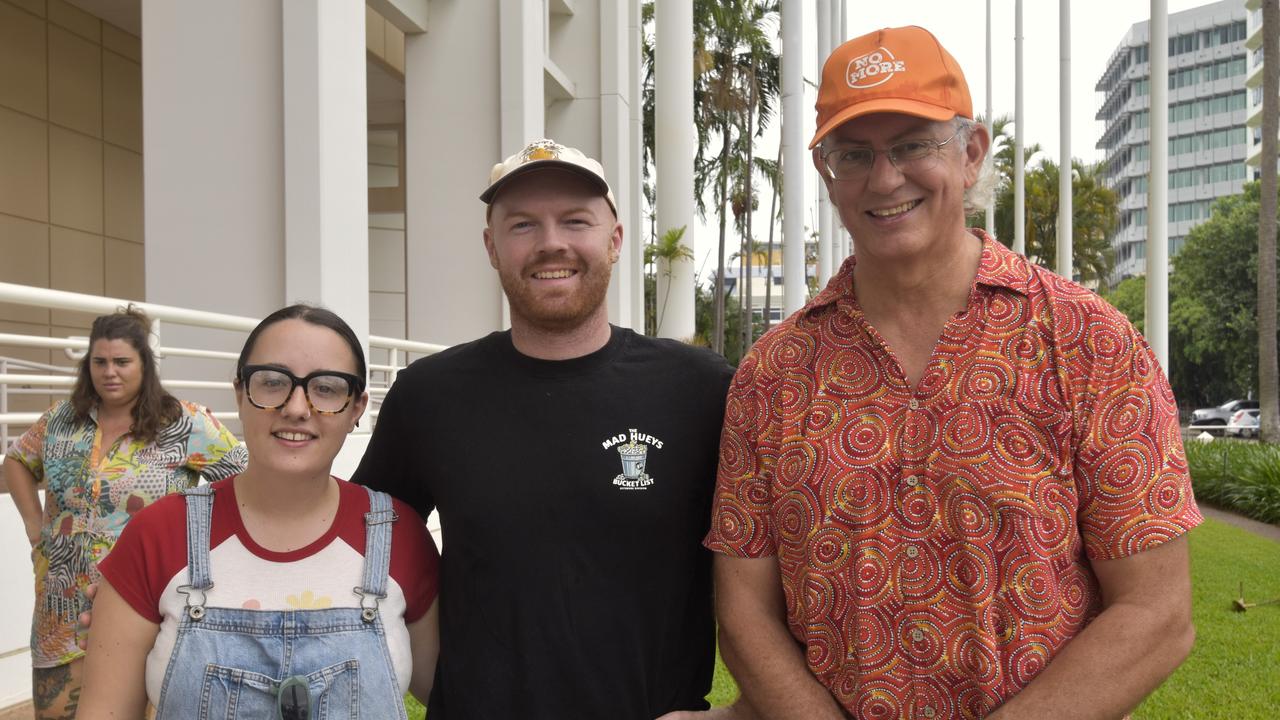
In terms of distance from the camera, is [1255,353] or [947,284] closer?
[947,284]

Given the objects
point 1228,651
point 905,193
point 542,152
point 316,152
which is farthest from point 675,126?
point 905,193

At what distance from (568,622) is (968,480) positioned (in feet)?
3.34

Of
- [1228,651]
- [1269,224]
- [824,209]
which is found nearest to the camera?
[1228,651]

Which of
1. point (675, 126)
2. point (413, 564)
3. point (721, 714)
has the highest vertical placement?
point (675, 126)

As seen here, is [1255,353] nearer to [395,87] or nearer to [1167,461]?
[395,87]

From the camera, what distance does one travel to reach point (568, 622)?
2539 mm

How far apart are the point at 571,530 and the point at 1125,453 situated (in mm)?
1259

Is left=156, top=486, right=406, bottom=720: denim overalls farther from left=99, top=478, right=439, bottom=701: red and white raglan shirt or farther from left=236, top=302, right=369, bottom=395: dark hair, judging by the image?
left=236, top=302, right=369, bottom=395: dark hair

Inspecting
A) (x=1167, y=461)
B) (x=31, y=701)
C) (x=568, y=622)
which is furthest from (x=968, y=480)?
(x=31, y=701)

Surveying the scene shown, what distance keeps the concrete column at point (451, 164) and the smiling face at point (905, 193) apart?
1066cm

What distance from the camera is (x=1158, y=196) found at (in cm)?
1561

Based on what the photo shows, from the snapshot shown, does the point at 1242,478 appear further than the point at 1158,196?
Yes

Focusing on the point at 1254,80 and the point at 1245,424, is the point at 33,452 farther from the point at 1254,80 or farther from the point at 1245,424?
the point at 1254,80

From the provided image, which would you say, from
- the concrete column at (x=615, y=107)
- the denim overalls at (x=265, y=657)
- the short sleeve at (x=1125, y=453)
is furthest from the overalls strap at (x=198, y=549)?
the concrete column at (x=615, y=107)
